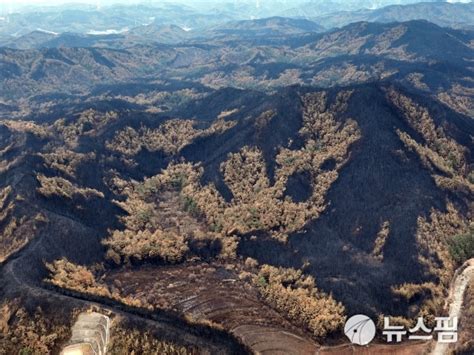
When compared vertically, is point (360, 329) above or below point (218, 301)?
above

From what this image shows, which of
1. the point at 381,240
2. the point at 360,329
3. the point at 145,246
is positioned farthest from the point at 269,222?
the point at 360,329

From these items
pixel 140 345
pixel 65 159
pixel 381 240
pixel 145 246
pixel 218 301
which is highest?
pixel 140 345

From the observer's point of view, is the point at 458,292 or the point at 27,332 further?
the point at 458,292

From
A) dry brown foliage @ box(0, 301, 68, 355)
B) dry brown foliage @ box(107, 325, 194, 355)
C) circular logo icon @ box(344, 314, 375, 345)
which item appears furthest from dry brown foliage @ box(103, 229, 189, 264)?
circular logo icon @ box(344, 314, 375, 345)

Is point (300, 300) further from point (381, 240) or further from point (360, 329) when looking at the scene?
point (381, 240)

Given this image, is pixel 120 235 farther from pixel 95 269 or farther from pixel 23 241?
pixel 23 241

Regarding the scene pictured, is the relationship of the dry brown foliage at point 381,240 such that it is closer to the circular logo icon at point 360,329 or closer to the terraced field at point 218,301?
the circular logo icon at point 360,329

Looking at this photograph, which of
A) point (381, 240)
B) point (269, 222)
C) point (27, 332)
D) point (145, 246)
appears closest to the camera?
point (27, 332)

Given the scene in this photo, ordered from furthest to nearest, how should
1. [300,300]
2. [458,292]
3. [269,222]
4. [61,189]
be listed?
[61,189]
[269,222]
[458,292]
[300,300]
